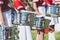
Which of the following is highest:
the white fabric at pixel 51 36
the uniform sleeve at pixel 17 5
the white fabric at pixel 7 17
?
the uniform sleeve at pixel 17 5

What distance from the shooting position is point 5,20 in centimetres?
155

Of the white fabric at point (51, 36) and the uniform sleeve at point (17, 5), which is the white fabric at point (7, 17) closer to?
the uniform sleeve at point (17, 5)

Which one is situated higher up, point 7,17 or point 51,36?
point 7,17

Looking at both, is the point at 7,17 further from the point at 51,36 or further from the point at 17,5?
the point at 51,36

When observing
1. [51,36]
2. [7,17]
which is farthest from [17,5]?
[51,36]

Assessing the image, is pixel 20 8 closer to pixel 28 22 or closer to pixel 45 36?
pixel 28 22

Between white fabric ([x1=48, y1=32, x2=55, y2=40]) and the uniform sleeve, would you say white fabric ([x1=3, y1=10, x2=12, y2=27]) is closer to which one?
the uniform sleeve

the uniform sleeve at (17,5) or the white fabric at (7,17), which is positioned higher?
the uniform sleeve at (17,5)

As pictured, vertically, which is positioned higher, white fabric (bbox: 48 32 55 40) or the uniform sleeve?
the uniform sleeve

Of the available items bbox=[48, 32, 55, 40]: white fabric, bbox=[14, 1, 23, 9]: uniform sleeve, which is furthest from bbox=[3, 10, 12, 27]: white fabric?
bbox=[48, 32, 55, 40]: white fabric

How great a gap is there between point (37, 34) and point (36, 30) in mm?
31

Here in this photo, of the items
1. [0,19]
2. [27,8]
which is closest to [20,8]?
[27,8]

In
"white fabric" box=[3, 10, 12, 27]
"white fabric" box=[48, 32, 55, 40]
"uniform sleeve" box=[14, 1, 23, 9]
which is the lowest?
"white fabric" box=[48, 32, 55, 40]

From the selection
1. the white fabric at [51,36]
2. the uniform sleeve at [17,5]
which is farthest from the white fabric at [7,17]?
the white fabric at [51,36]
